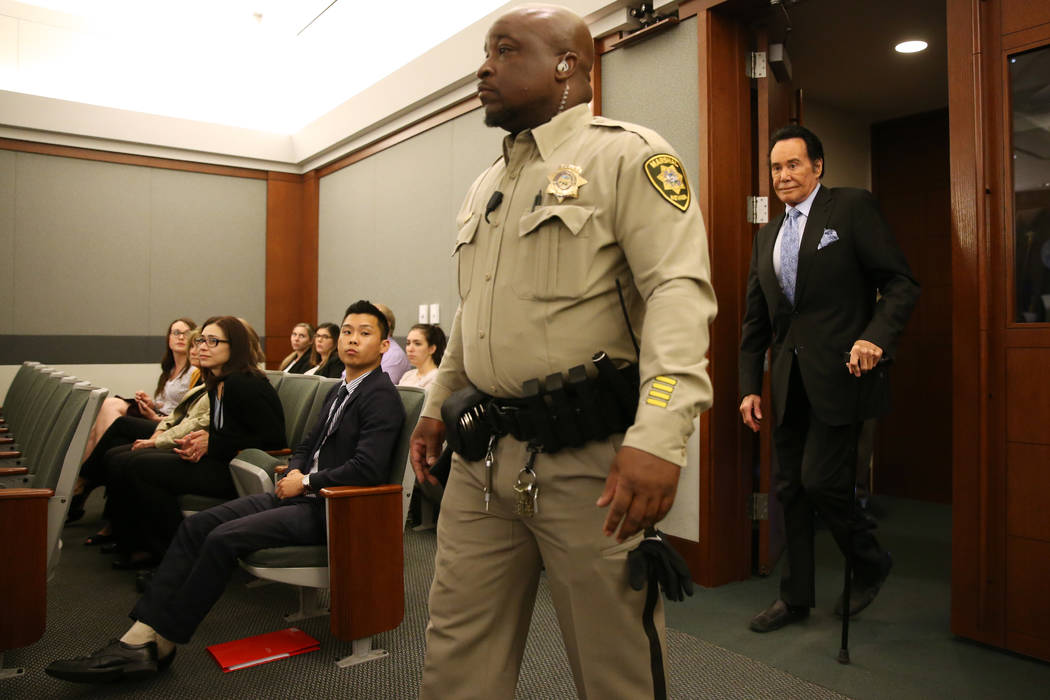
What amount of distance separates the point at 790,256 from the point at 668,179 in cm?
152

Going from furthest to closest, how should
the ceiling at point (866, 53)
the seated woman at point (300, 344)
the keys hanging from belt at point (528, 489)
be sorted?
the seated woman at point (300, 344)
the ceiling at point (866, 53)
the keys hanging from belt at point (528, 489)

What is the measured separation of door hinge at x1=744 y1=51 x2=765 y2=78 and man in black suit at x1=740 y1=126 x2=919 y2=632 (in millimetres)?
706

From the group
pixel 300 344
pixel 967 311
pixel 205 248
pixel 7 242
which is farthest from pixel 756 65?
pixel 7 242

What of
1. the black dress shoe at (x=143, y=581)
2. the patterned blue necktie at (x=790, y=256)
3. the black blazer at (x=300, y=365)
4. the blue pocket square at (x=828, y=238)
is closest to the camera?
the blue pocket square at (x=828, y=238)

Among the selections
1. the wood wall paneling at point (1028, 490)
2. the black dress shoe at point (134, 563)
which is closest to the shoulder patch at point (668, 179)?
the wood wall paneling at point (1028, 490)

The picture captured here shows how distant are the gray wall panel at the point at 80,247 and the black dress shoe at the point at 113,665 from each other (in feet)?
14.9

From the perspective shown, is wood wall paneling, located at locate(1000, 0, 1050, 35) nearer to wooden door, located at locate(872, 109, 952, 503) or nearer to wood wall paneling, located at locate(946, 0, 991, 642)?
wood wall paneling, located at locate(946, 0, 991, 642)

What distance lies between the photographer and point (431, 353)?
14.0ft

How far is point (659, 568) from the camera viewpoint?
A: 1.09 meters

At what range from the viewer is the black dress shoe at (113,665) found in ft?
6.53

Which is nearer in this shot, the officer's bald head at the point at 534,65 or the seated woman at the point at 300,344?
the officer's bald head at the point at 534,65

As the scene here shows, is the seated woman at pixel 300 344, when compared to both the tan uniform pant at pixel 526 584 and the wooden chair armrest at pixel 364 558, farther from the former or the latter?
the tan uniform pant at pixel 526 584

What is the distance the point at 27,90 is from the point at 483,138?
12.9 ft

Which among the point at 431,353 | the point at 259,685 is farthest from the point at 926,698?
the point at 431,353
